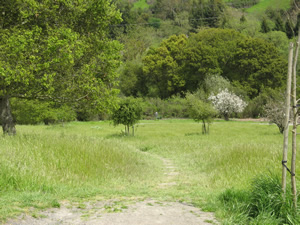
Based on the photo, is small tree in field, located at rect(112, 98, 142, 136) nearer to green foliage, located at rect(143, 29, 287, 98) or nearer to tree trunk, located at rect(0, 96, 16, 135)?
tree trunk, located at rect(0, 96, 16, 135)

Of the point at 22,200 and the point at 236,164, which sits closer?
the point at 22,200

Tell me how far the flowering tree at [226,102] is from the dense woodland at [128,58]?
167 cm

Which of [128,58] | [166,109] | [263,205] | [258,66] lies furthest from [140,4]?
[263,205]

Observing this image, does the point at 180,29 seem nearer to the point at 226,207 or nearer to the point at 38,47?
the point at 38,47

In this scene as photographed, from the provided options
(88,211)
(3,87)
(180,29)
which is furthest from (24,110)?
(180,29)

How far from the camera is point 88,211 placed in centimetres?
575

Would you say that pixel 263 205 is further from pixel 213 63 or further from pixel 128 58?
pixel 128 58

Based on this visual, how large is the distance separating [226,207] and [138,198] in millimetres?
1991

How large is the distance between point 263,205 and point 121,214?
2.58 m

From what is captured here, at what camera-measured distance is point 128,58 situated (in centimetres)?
8262

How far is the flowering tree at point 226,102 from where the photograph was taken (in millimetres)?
48094

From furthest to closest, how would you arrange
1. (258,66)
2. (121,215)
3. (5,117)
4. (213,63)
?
(213,63), (258,66), (5,117), (121,215)

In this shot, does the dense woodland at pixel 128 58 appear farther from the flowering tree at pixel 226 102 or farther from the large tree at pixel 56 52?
the flowering tree at pixel 226 102

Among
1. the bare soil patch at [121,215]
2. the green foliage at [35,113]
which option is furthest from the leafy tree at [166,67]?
the bare soil patch at [121,215]
